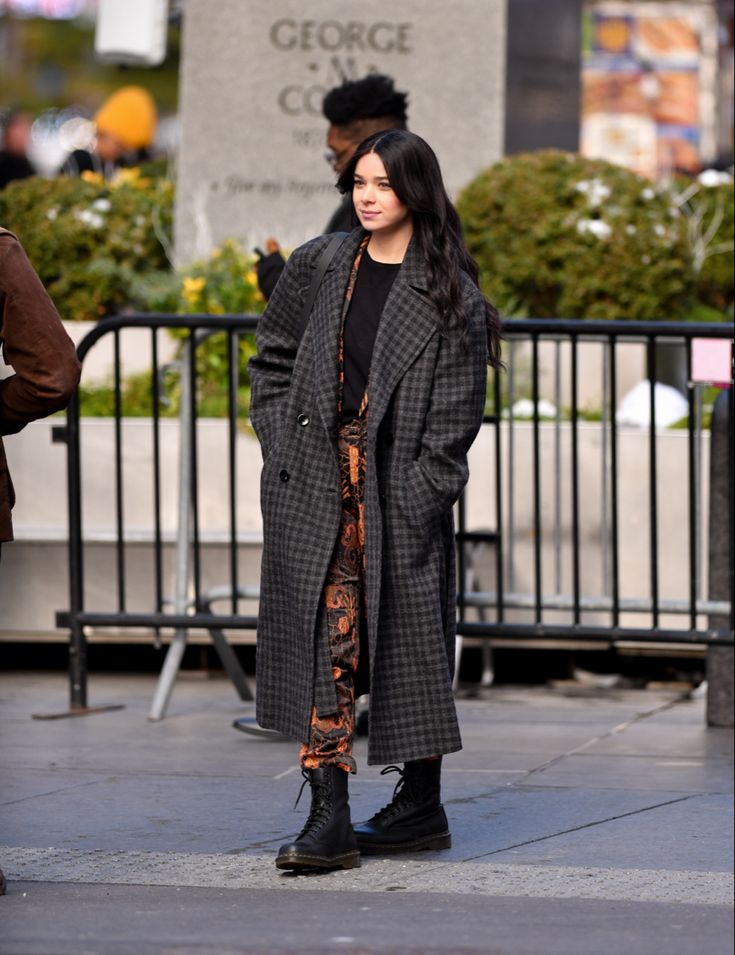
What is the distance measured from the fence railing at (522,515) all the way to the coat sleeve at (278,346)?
1.69 metres

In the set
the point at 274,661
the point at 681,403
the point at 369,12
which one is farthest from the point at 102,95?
the point at 274,661

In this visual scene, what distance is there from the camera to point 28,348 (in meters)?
4.54

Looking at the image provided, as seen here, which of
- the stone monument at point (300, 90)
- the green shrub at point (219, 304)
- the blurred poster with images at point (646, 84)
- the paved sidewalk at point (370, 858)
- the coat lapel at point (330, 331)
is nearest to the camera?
the paved sidewalk at point (370, 858)

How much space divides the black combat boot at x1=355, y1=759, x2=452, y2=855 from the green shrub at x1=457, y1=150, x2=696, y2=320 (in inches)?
200

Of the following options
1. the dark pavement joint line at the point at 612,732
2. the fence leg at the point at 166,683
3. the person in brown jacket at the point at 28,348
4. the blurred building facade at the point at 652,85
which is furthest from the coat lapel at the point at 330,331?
the blurred building facade at the point at 652,85

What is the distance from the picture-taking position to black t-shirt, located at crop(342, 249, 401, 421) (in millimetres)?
4992

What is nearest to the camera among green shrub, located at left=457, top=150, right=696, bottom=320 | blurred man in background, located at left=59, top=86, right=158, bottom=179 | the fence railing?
the fence railing

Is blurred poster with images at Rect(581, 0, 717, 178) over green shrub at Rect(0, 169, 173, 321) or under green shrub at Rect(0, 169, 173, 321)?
over

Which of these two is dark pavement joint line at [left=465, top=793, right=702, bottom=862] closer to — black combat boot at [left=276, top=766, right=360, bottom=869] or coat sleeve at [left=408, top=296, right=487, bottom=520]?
black combat boot at [left=276, top=766, right=360, bottom=869]

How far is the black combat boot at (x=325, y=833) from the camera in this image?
486cm

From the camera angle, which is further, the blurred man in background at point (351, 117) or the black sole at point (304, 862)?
the blurred man in background at point (351, 117)

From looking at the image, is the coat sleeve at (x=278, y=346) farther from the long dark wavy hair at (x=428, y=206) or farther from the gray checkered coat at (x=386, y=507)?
the long dark wavy hair at (x=428, y=206)

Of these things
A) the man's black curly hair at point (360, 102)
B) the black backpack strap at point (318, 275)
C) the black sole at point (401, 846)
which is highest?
the man's black curly hair at point (360, 102)

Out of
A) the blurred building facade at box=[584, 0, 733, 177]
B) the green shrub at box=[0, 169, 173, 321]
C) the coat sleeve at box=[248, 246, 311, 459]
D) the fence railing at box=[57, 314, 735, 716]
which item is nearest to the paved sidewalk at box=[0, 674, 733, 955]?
the fence railing at box=[57, 314, 735, 716]
